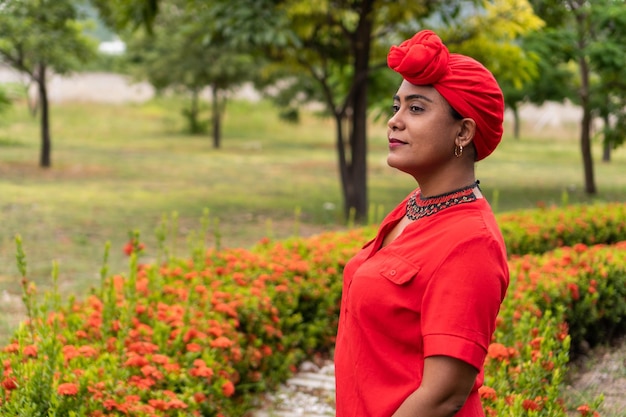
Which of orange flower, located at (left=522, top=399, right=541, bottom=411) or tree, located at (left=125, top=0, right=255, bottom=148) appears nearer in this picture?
orange flower, located at (left=522, top=399, right=541, bottom=411)

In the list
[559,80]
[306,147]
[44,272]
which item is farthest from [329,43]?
[306,147]

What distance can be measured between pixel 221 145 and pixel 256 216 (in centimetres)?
2152

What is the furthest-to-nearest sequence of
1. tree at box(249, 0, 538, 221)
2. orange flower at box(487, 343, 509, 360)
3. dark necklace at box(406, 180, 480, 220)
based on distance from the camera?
tree at box(249, 0, 538, 221) < orange flower at box(487, 343, 509, 360) < dark necklace at box(406, 180, 480, 220)

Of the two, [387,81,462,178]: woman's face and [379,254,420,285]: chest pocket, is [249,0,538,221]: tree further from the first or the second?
[379,254,420,285]: chest pocket

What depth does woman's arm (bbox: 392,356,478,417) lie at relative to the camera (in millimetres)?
1817

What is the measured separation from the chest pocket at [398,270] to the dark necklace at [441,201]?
0.16m

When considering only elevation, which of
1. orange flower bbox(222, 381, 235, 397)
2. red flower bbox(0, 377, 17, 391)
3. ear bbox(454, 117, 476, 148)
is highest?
ear bbox(454, 117, 476, 148)

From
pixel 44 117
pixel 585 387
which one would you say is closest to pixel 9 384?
pixel 585 387

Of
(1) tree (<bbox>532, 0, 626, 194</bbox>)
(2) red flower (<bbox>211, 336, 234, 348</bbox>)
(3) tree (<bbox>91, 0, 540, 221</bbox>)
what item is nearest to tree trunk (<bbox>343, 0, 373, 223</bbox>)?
(3) tree (<bbox>91, 0, 540, 221</bbox>)

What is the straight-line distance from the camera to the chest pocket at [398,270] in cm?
189

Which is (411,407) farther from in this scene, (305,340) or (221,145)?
(221,145)

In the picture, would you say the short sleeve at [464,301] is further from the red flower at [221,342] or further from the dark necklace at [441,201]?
the red flower at [221,342]

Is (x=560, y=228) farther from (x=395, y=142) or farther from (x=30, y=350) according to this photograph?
(x=395, y=142)

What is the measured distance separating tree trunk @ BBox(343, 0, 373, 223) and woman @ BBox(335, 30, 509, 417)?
11772 millimetres
